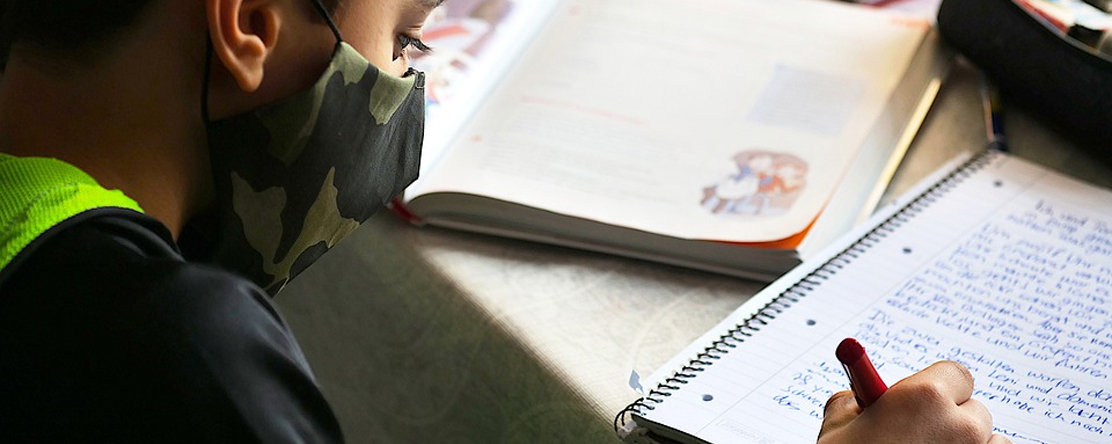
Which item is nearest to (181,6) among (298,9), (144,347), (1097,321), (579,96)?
(298,9)

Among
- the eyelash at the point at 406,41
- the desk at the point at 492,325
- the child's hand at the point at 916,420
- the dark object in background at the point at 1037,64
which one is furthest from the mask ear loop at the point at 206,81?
the dark object in background at the point at 1037,64

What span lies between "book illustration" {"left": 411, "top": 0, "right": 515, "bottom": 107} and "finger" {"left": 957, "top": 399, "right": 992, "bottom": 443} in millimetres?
454

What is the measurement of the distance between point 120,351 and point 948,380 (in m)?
0.39

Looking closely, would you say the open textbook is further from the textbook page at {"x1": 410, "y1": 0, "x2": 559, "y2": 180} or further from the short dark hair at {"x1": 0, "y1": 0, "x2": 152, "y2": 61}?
the short dark hair at {"x1": 0, "y1": 0, "x2": 152, "y2": 61}

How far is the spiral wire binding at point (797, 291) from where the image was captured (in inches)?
25.3

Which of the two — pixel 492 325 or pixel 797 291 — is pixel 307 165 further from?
pixel 797 291

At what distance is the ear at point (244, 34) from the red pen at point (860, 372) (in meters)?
0.30

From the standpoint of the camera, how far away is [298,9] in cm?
59

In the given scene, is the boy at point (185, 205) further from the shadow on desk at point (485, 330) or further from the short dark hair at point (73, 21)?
the shadow on desk at point (485, 330)

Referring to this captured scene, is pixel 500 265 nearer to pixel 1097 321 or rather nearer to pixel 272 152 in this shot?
pixel 272 152

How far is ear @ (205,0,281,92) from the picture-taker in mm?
557

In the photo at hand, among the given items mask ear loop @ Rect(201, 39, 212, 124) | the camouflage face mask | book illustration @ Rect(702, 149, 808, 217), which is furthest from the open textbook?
mask ear loop @ Rect(201, 39, 212, 124)

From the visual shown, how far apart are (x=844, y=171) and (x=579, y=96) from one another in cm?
21

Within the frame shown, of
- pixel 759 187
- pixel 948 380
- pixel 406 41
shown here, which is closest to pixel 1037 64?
pixel 759 187
